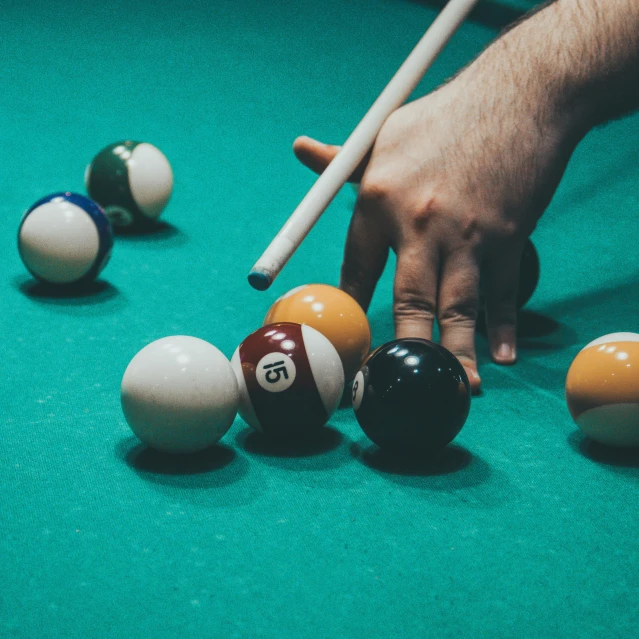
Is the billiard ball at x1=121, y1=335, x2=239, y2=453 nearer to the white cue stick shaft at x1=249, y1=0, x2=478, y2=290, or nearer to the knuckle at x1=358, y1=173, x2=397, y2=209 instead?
the white cue stick shaft at x1=249, y1=0, x2=478, y2=290

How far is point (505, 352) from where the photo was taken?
2900 millimetres

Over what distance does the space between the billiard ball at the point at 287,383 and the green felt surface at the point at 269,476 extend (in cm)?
8

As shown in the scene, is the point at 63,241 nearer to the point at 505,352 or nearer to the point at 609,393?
the point at 505,352

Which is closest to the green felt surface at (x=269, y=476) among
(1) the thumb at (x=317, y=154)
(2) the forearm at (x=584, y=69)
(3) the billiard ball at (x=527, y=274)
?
(3) the billiard ball at (x=527, y=274)

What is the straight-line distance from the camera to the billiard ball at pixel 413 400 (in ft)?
7.09

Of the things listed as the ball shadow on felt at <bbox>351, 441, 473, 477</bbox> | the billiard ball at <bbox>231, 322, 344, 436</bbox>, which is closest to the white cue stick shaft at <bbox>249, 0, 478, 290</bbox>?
the billiard ball at <bbox>231, 322, 344, 436</bbox>

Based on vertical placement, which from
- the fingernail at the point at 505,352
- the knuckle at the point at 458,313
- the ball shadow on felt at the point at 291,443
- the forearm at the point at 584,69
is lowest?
the ball shadow on felt at the point at 291,443

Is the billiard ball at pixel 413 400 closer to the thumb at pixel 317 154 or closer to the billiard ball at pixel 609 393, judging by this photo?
the billiard ball at pixel 609 393

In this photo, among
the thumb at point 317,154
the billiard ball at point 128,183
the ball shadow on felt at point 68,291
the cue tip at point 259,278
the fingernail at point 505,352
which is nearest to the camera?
the cue tip at point 259,278

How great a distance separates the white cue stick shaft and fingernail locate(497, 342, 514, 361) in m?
0.68

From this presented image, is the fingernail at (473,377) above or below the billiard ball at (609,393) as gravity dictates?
below

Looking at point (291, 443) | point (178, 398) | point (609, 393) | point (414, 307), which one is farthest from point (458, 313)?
point (178, 398)

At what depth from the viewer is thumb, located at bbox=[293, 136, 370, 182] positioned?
304cm

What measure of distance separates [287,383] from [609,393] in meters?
0.76
